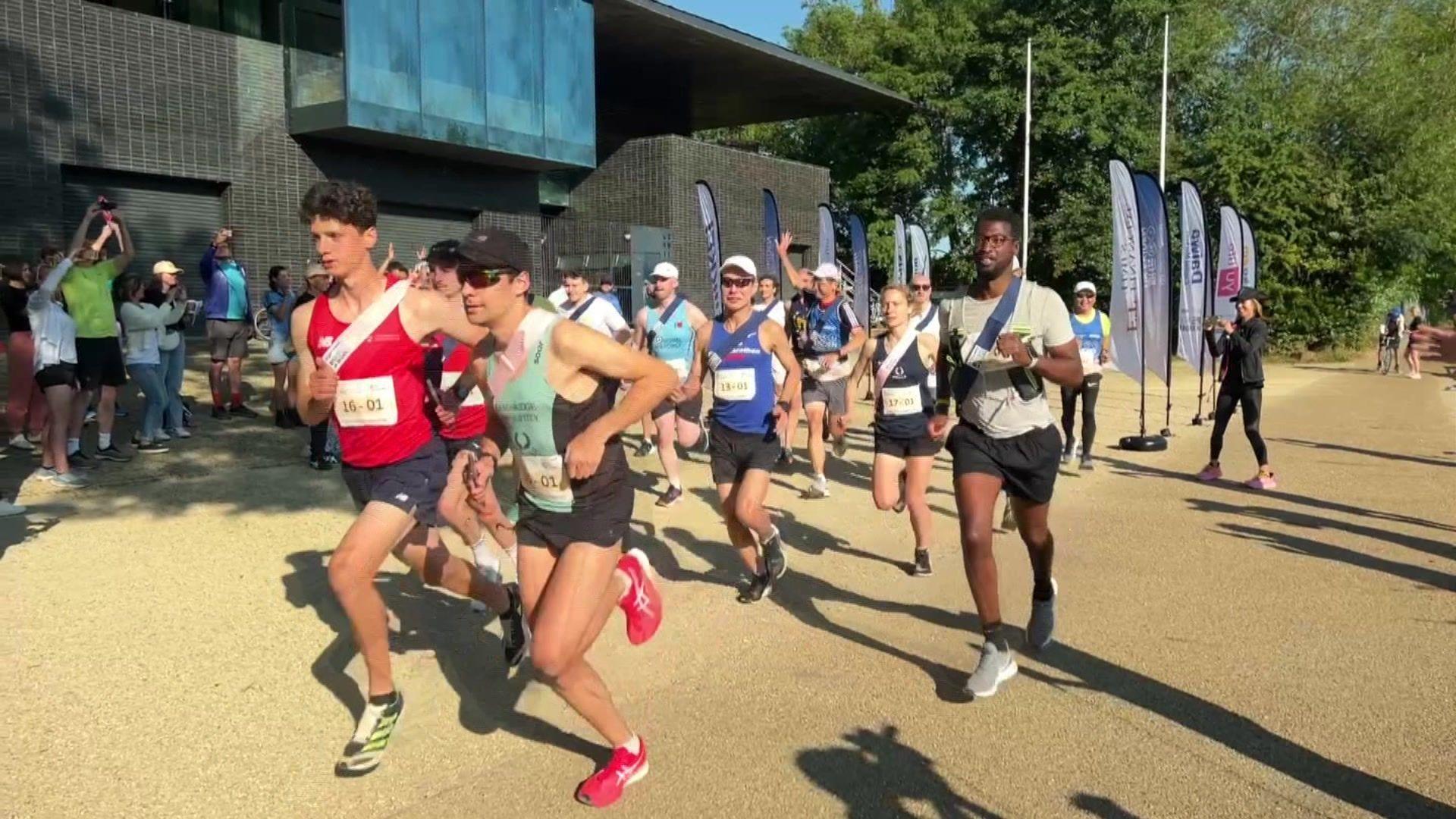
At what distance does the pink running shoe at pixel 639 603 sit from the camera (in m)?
3.91

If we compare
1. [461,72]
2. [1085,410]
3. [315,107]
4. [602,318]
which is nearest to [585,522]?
[602,318]

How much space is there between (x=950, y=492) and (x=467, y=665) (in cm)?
582

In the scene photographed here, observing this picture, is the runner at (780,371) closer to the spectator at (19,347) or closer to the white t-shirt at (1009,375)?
the white t-shirt at (1009,375)

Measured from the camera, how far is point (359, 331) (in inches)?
159

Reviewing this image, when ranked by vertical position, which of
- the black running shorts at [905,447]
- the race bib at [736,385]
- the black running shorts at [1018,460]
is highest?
the race bib at [736,385]

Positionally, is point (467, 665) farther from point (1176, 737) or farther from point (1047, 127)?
point (1047, 127)

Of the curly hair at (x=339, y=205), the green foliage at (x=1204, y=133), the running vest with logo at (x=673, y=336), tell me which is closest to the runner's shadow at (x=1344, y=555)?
the running vest with logo at (x=673, y=336)

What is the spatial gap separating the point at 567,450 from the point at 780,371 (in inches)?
279

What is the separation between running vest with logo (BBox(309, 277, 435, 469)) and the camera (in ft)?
13.3

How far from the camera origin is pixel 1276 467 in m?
11.3

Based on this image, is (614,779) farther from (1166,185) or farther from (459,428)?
(1166,185)

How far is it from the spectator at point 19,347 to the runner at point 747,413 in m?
5.67

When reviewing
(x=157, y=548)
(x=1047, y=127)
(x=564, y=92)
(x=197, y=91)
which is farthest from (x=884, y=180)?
(x=157, y=548)

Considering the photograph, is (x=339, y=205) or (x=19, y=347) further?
(x=19, y=347)
